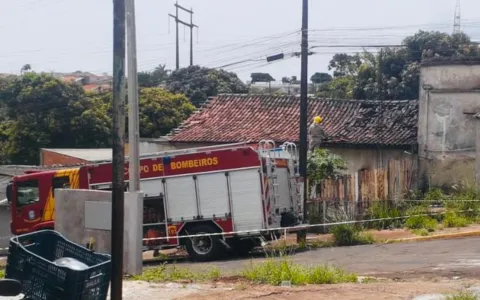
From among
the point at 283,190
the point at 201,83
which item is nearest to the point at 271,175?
the point at 283,190

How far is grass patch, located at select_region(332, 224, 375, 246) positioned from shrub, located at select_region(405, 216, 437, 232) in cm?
213

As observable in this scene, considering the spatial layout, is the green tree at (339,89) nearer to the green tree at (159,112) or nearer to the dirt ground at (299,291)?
the green tree at (159,112)

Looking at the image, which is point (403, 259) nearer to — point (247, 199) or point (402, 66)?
point (247, 199)

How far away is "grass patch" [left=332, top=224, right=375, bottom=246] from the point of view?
22.1 meters

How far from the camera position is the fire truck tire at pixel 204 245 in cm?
2122

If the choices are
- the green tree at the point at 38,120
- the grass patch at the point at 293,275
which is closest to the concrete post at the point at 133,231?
the grass patch at the point at 293,275

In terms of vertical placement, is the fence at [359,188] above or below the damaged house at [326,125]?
below

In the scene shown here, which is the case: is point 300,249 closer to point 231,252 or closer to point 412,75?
point 231,252

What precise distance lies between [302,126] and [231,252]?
411 cm

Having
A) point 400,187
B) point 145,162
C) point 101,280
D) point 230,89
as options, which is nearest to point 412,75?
point 230,89

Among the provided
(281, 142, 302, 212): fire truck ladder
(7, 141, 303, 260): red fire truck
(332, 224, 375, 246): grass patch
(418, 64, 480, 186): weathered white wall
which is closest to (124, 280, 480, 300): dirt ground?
(7, 141, 303, 260): red fire truck

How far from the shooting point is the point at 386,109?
36.1 metres

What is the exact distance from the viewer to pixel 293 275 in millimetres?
13859

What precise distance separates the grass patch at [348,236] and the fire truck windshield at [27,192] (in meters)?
8.14
